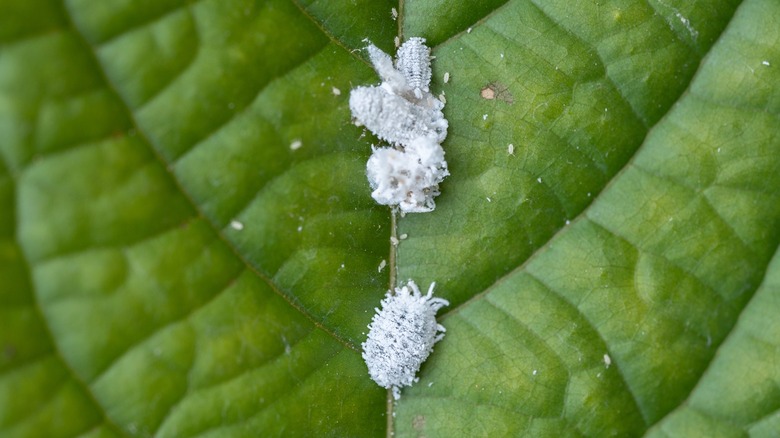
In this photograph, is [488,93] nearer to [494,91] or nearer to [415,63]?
[494,91]

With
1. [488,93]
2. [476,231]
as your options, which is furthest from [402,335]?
[488,93]

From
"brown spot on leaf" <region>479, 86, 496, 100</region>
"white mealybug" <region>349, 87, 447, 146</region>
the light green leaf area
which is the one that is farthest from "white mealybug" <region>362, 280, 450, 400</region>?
"brown spot on leaf" <region>479, 86, 496, 100</region>

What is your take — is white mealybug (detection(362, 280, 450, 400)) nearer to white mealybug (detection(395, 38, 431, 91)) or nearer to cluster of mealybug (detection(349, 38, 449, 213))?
cluster of mealybug (detection(349, 38, 449, 213))

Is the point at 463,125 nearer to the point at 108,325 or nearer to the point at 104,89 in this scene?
the point at 104,89

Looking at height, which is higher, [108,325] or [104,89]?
[104,89]

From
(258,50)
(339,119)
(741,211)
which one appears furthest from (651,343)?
(258,50)
